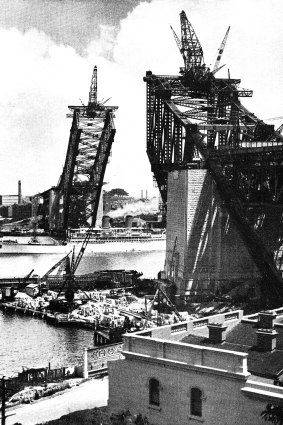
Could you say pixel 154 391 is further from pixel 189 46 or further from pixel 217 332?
pixel 189 46

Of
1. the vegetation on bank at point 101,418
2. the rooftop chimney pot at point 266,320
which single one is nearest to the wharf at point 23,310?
the vegetation on bank at point 101,418

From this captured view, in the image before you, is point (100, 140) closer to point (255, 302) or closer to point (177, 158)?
point (177, 158)

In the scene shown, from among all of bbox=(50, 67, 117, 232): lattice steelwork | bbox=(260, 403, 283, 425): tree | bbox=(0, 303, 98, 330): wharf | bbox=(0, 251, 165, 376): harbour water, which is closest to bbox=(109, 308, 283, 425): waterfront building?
bbox=(260, 403, 283, 425): tree

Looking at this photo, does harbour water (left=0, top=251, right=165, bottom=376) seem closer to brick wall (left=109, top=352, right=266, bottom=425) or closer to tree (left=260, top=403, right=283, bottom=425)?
brick wall (left=109, top=352, right=266, bottom=425)

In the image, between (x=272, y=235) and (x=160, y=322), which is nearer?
(x=160, y=322)

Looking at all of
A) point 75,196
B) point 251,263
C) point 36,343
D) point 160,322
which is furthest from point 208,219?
point 75,196

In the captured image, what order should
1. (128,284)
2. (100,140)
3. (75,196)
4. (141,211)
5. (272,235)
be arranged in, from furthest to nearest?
1. (141,211)
2. (75,196)
3. (100,140)
4. (128,284)
5. (272,235)
